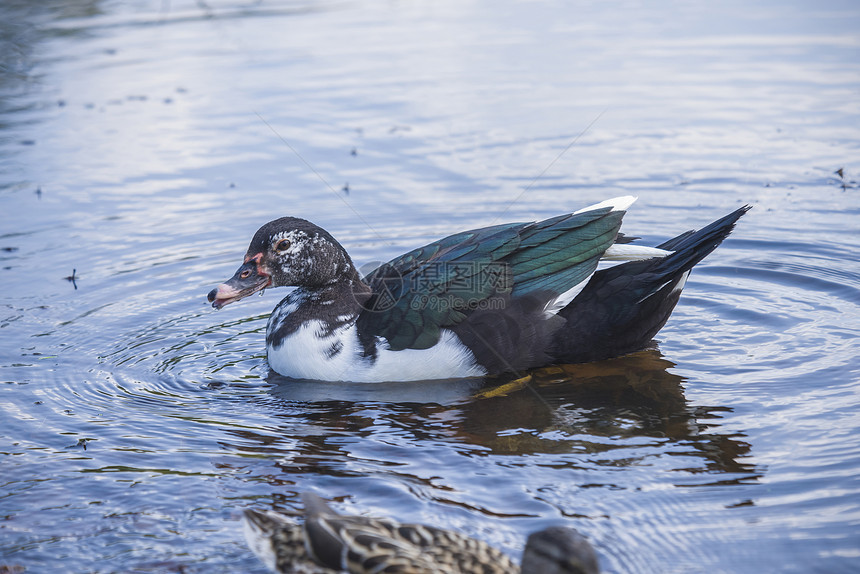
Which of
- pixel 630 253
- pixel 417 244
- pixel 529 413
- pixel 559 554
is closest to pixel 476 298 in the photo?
pixel 529 413

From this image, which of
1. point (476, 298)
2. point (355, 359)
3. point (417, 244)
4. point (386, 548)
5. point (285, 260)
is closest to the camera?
point (386, 548)

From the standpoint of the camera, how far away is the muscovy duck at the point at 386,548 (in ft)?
11.8

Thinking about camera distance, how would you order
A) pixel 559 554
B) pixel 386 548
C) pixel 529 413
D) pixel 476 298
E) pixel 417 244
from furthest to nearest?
pixel 417 244 → pixel 476 298 → pixel 529 413 → pixel 386 548 → pixel 559 554

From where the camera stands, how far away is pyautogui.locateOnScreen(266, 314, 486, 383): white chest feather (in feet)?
19.8

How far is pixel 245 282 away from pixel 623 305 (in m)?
2.49

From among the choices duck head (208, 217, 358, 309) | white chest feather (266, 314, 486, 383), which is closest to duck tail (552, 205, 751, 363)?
white chest feather (266, 314, 486, 383)

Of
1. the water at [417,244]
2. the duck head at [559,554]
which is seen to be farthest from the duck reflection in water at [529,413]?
the duck head at [559,554]

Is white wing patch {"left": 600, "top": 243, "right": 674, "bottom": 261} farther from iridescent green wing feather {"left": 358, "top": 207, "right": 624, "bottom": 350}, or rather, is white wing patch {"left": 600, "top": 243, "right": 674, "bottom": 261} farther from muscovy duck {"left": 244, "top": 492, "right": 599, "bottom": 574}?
muscovy duck {"left": 244, "top": 492, "right": 599, "bottom": 574}

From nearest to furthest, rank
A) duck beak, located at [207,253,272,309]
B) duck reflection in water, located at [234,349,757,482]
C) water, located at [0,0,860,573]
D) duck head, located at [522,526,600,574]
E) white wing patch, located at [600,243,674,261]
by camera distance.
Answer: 1. duck head, located at [522,526,600,574]
2. water, located at [0,0,860,573]
3. duck reflection in water, located at [234,349,757,482]
4. white wing patch, located at [600,243,674,261]
5. duck beak, located at [207,253,272,309]

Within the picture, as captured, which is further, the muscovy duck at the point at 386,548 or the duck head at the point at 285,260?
the duck head at the point at 285,260

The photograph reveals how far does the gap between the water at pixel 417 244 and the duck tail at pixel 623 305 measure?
0.70ft

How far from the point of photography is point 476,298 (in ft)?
19.7

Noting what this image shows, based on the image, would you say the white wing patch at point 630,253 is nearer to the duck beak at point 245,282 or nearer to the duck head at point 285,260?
the duck head at point 285,260
